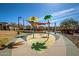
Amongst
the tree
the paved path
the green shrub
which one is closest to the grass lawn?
the paved path

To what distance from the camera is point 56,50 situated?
279cm

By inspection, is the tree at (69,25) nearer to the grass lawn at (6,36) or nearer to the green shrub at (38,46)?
the green shrub at (38,46)

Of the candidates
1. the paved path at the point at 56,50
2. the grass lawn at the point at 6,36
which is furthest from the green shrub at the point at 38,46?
the grass lawn at the point at 6,36

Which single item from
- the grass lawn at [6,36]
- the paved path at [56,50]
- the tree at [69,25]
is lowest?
the paved path at [56,50]

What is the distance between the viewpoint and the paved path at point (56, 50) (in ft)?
9.12

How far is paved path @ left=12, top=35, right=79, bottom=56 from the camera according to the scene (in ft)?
A: 9.12

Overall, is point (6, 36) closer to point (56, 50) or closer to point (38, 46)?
point (38, 46)

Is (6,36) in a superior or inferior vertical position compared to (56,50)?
superior

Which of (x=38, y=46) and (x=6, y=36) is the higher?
(x=6, y=36)

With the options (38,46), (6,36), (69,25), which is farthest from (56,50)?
(6,36)

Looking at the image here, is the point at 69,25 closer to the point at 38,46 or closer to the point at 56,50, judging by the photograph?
the point at 56,50

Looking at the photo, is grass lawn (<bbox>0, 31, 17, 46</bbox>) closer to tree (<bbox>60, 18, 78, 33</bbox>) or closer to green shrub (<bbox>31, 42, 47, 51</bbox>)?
green shrub (<bbox>31, 42, 47, 51</bbox>)

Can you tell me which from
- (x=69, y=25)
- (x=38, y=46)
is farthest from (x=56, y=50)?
(x=69, y=25)

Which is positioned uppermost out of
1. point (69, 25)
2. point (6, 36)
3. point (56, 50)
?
point (69, 25)
